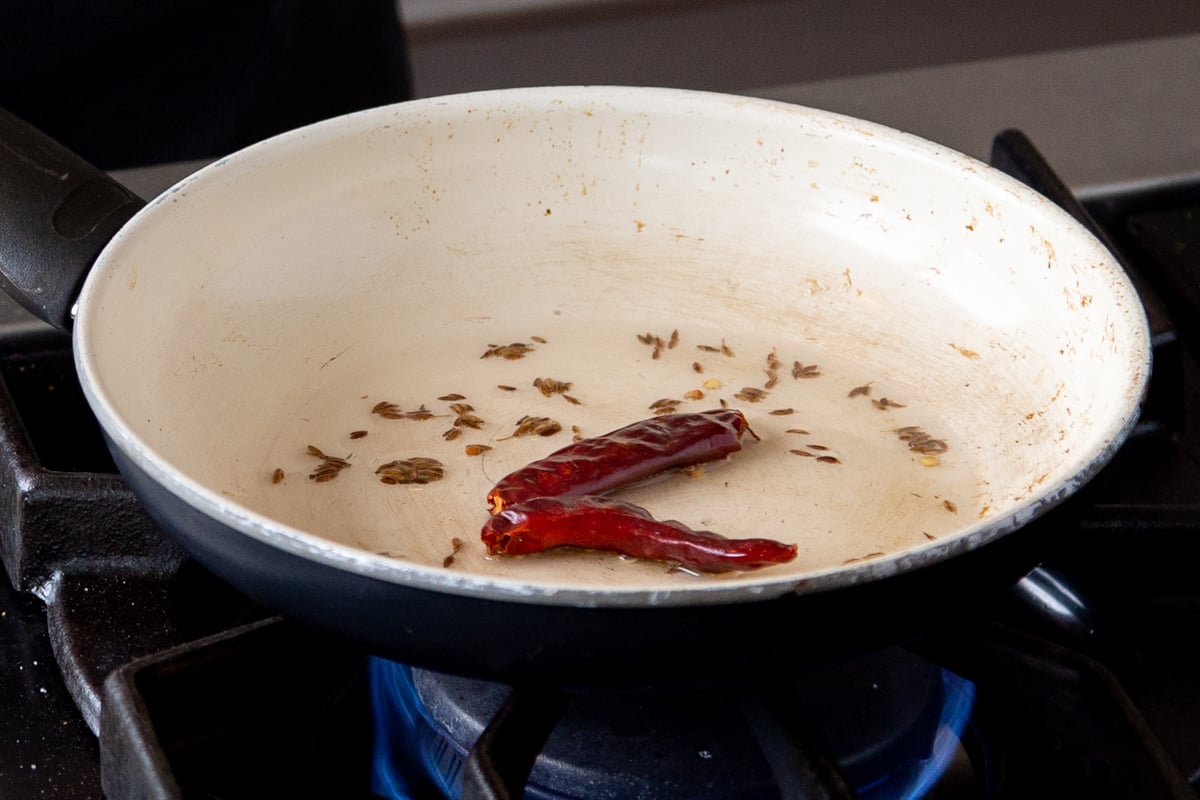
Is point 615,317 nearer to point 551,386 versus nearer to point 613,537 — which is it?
point 551,386

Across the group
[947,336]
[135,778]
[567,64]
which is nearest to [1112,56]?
[947,336]

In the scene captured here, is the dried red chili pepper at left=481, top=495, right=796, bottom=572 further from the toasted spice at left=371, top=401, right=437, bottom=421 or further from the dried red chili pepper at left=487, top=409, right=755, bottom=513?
the toasted spice at left=371, top=401, right=437, bottom=421

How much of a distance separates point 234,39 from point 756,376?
0.84 metres

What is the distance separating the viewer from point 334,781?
0.59m

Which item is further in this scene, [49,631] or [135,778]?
[49,631]

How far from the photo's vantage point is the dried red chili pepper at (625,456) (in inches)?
25.9

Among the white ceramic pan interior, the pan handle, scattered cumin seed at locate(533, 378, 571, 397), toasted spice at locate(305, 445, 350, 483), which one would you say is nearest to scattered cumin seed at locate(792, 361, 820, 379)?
the white ceramic pan interior

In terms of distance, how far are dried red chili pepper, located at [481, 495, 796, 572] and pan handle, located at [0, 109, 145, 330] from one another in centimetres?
26

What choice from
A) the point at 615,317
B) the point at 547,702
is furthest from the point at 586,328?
the point at 547,702

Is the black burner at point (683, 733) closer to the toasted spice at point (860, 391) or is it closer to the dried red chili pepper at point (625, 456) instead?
the dried red chili pepper at point (625, 456)

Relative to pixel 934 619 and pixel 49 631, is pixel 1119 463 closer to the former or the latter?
pixel 934 619

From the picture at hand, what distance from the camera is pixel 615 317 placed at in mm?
853

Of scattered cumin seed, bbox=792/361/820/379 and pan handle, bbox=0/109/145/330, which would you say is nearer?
pan handle, bbox=0/109/145/330

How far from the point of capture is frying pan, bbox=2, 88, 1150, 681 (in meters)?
0.62
